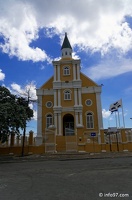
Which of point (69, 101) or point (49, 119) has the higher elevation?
point (69, 101)

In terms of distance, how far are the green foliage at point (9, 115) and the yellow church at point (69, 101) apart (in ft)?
41.3

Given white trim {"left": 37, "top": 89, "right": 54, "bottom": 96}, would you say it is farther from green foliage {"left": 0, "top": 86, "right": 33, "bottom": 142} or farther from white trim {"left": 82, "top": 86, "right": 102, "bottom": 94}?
green foliage {"left": 0, "top": 86, "right": 33, "bottom": 142}

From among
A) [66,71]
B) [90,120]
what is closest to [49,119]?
[90,120]

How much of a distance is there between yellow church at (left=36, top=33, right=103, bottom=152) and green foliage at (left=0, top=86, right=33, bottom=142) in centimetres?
1260

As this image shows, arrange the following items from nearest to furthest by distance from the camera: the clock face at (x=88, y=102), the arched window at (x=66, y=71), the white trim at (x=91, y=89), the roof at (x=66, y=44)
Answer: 1. the clock face at (x=88, y=102)
2. the white trim at (x=91, y=89)
3. the arched window at (x=66, y=71)
4. the roof at (x=66, y=44)

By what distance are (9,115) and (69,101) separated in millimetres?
16474

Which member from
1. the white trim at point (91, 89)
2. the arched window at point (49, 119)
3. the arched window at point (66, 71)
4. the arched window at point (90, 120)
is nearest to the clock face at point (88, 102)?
the white trim at point (91, 89)

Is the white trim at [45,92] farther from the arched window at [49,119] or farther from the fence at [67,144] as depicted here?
the fence at [67,144]

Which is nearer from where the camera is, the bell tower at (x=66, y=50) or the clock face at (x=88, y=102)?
the clock face at (x=88, y=102)

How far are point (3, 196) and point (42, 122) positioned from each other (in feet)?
95.3

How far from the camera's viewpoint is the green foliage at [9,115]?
746 inches

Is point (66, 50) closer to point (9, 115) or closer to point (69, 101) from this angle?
point (69, 101)

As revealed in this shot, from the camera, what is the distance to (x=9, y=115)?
19.4m

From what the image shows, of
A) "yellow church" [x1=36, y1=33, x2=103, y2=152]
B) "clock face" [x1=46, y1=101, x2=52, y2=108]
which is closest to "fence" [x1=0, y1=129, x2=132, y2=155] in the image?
"yellow church" [x1=36, y1=33, x2=103, y2=152]
